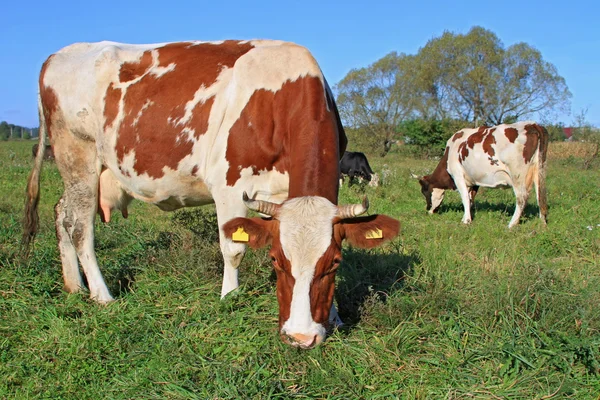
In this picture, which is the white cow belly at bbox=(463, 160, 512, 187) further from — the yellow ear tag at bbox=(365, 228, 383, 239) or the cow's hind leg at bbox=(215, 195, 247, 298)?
the yellow ear tag at bbox=(365, 228, 383, 239)

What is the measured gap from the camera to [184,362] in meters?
3.88

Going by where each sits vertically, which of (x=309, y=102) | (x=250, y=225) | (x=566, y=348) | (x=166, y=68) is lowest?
(x=566, y=348)

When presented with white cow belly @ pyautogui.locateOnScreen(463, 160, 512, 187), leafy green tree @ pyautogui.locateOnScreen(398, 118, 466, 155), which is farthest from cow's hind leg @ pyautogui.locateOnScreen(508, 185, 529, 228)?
leafy green tree @ pyautogui.locateOnScreen(398, 118, 466, 155)

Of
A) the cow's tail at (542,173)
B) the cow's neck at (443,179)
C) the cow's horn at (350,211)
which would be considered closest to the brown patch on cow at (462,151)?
the cow's neck at (443,179)

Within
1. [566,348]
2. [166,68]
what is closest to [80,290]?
[166,68]

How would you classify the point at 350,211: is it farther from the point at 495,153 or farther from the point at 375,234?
the point at 495,153

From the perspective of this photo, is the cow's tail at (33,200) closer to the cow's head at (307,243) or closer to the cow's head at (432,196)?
the cow's head at (307,243)

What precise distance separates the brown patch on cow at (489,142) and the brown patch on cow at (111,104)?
8573 mm

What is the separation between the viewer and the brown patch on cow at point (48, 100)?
5.97 meters

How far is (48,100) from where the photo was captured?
6023 mm

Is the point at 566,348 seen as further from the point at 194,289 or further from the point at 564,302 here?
the point at 194,289

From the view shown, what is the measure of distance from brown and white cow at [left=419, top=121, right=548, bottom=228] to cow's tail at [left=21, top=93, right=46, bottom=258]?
7.43 m

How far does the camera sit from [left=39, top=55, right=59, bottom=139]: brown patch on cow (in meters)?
5.97

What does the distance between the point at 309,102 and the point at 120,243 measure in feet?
12.4
